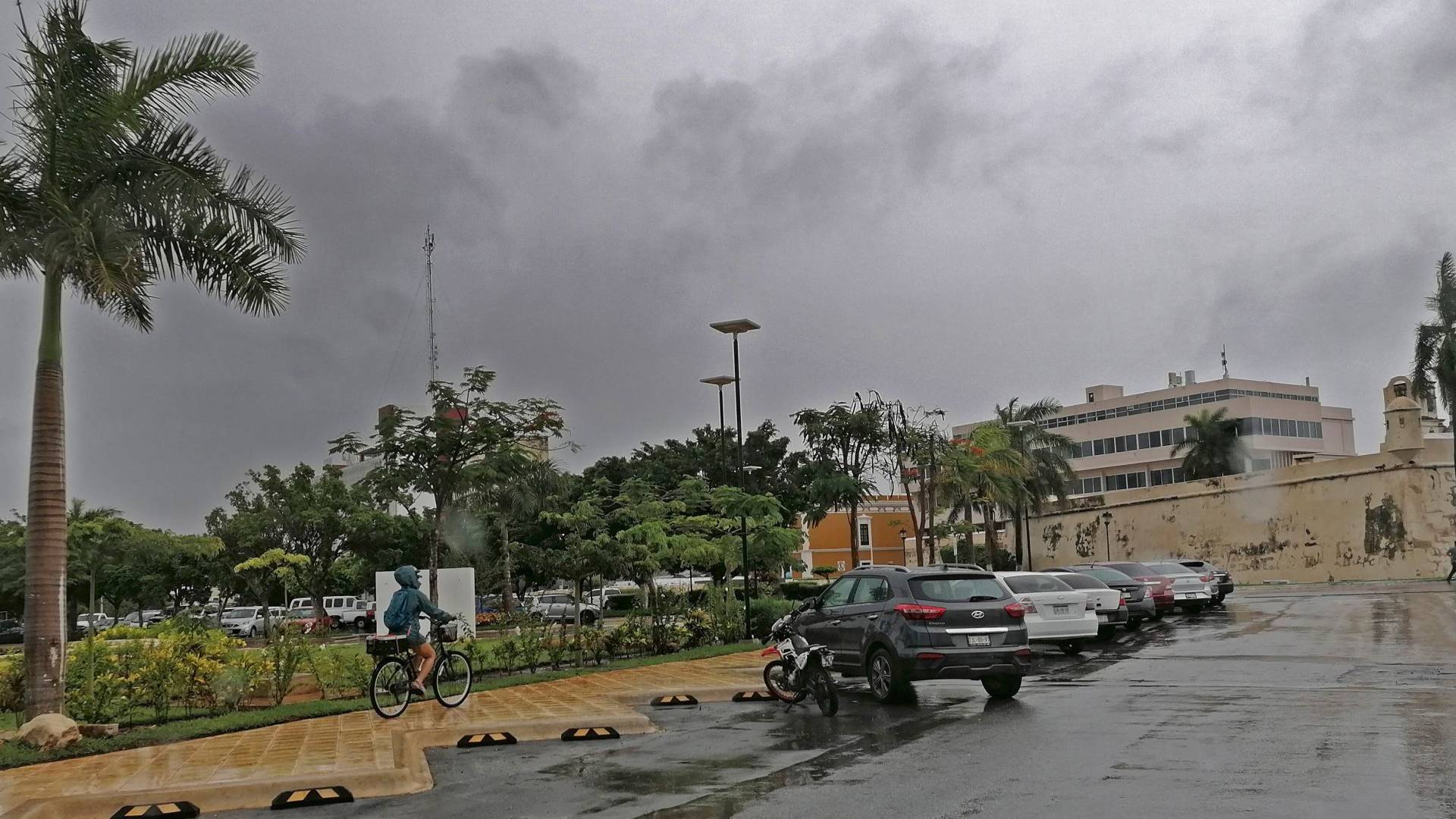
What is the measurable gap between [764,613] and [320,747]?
1740 cm

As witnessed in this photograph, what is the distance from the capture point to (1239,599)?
1470 inches

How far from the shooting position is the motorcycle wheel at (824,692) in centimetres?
1297

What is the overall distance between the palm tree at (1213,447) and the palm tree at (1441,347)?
28708 mm

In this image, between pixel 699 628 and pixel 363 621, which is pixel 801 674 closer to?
pixel 699 628

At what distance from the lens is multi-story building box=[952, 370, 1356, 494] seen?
80750 millimetres

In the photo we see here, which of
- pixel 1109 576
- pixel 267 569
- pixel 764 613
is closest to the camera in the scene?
pixel 764 613

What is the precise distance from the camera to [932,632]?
13.4 metres

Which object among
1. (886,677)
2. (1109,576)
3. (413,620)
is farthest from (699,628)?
(413,620)

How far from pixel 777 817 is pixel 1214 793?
295cm

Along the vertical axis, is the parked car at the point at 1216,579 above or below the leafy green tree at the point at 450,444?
below

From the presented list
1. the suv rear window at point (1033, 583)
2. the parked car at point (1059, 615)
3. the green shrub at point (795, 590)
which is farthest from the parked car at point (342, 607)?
the parked car at point (1059, 615)

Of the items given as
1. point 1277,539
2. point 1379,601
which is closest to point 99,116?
point 1379,601

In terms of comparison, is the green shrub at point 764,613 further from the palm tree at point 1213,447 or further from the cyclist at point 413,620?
the palm tree at point 1213,447

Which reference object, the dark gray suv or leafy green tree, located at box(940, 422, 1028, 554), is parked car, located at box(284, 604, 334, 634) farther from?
leafy green tree, located at box(940, 422, 1028, 554)
